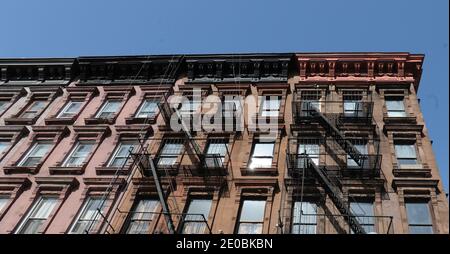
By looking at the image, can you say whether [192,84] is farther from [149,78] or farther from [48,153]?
[48,153]

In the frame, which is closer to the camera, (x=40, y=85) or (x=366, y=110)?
(x=366, y=110)

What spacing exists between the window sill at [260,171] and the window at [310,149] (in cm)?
100

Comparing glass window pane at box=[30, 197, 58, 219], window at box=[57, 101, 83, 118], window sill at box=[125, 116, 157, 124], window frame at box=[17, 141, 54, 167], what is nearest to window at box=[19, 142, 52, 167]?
window frame at box=[17, 141, 54, 167]

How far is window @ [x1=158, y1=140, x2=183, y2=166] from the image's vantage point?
835 inches

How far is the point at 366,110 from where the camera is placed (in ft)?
71.9

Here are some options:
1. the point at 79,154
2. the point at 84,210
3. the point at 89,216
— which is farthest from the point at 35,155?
the point at 89,216

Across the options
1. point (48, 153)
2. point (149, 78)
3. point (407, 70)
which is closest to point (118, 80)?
point (149, 78)

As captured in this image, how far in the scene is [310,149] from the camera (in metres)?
21.0

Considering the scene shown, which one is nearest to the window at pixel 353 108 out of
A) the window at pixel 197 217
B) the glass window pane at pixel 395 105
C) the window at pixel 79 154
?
the glass window pane at pixel 395 105

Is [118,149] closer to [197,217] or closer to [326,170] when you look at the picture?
[197,217]

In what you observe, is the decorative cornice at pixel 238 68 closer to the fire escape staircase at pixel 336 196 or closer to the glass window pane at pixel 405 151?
the glass window pane at pixel 405 151

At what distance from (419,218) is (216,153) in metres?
8.03

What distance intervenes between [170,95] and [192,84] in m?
1.25

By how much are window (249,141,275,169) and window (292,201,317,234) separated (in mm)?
2548
